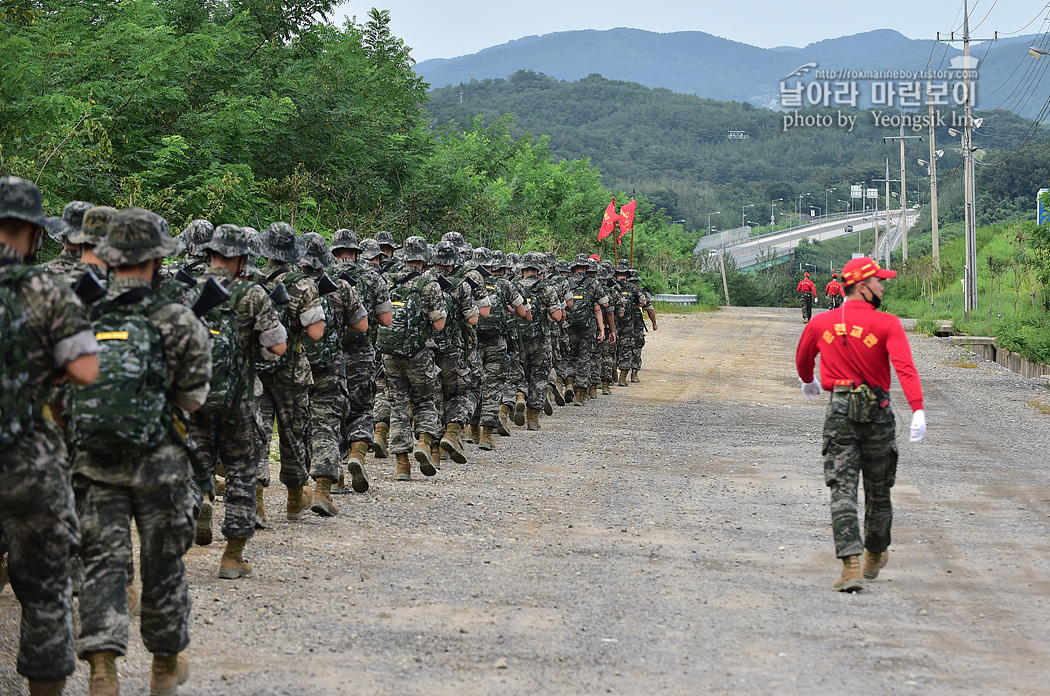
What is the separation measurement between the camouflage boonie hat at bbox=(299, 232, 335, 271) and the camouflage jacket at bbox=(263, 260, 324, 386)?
29 cm

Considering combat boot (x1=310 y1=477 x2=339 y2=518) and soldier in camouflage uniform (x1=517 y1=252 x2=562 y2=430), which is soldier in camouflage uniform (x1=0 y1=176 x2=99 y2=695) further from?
soldier in camouflage uniform (x1=517 y1=252 x2=562 y2=430)

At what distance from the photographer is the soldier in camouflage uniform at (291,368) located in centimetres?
904

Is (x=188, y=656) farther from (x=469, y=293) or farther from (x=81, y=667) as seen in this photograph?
(x=469, y=293)

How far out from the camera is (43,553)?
4.90 metres

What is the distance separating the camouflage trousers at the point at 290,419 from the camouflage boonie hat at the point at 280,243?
102 cm

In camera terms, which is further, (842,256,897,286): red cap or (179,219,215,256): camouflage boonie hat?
(179,219,215,256): camouflage boonie hat

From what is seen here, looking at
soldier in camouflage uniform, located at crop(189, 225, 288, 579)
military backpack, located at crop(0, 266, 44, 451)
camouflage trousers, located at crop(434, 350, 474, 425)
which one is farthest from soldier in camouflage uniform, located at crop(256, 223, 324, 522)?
military backpack, located at crop(0, 266, 44, 451)

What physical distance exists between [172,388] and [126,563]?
0.85 m

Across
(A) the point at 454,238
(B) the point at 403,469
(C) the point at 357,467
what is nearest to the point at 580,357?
(A) the point at 454,238

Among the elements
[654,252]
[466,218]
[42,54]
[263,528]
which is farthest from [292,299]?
[654,252]

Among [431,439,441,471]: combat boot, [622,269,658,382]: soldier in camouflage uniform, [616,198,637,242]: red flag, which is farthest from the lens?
[616,198,637,242]: red flag

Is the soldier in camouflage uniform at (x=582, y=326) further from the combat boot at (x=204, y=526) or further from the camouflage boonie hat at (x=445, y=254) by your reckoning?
the combat boot at (x=204, y=526)

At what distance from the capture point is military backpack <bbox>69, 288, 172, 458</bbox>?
5.29 meters

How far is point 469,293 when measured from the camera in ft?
41.9
